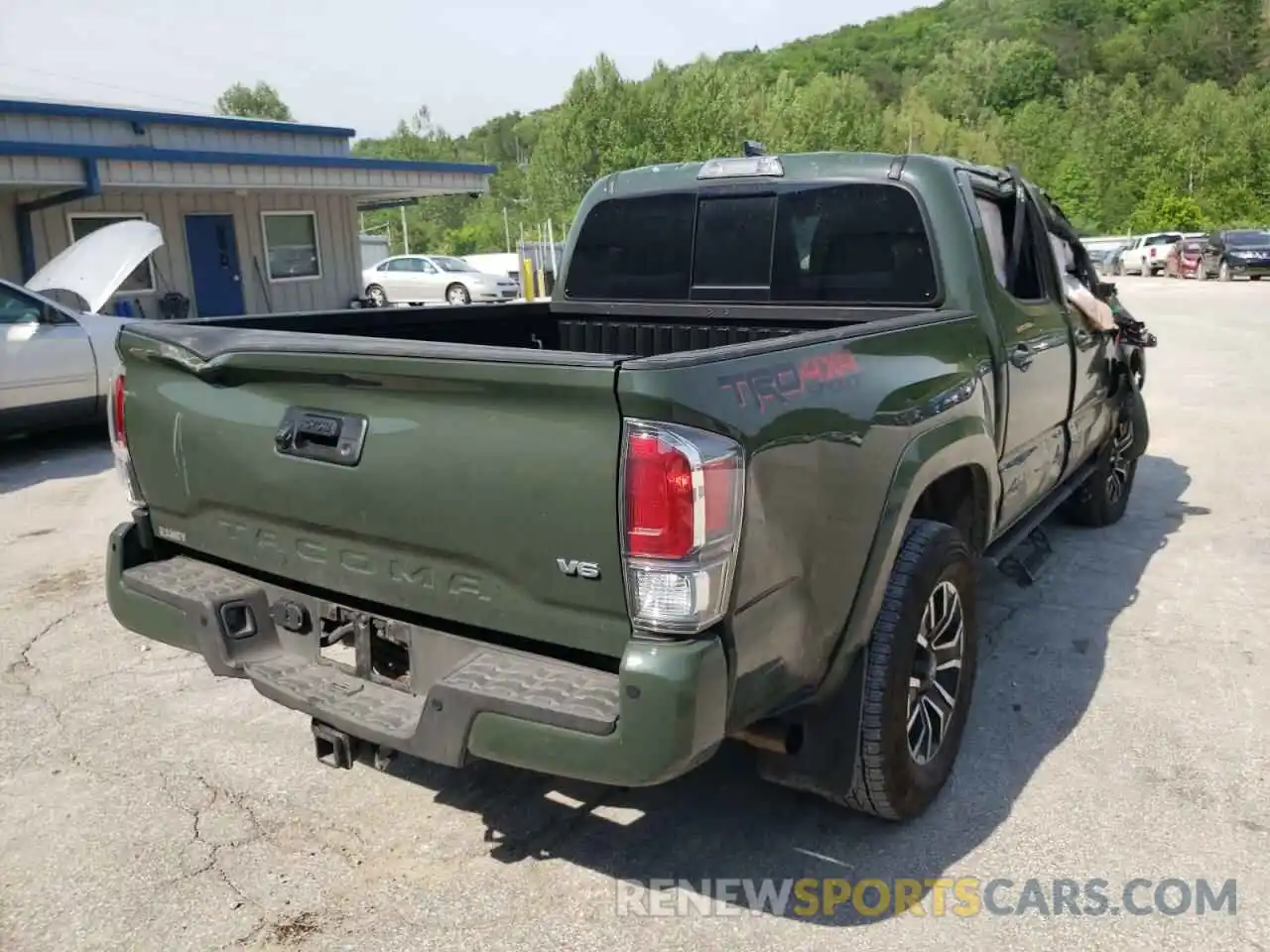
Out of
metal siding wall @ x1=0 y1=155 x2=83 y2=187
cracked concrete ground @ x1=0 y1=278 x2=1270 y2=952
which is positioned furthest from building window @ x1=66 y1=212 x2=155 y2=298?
cracked concrete ground @ x1=0 y1=278 x2=1270 y2=952

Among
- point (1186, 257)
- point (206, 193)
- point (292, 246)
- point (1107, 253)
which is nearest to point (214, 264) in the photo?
point (206, 193)

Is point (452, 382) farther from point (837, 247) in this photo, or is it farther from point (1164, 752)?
point (1164, 752)

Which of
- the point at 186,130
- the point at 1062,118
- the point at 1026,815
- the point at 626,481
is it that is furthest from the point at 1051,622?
the point at 1062,118

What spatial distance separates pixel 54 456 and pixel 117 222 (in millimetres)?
6827

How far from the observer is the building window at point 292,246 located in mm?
17875

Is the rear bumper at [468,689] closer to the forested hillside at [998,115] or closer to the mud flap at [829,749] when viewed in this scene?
the mud flap at [829,749]

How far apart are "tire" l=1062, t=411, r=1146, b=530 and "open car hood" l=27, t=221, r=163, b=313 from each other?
8.88 metres

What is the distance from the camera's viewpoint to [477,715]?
8.24ft

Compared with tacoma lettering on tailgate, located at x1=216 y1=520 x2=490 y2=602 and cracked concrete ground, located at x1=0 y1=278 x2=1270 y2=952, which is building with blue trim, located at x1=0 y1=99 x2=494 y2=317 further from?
tacoma lettering on tailgate, located at x1=216 y1=520 x2=490 y2=602

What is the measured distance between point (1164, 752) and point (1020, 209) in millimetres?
2163

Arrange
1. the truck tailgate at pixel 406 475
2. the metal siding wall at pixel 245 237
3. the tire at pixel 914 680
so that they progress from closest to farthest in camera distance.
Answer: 1. the truck tailgate at pixel 406 475
2. the tire at pixel 914 680
3. the metal siding wall at pixel 245 237

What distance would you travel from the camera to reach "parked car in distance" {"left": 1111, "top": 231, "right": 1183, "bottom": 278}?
35.6 meters

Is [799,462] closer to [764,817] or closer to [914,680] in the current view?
[914,680]

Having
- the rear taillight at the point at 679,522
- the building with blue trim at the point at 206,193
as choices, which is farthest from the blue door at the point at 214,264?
the rear taillight at the point at 679,522
